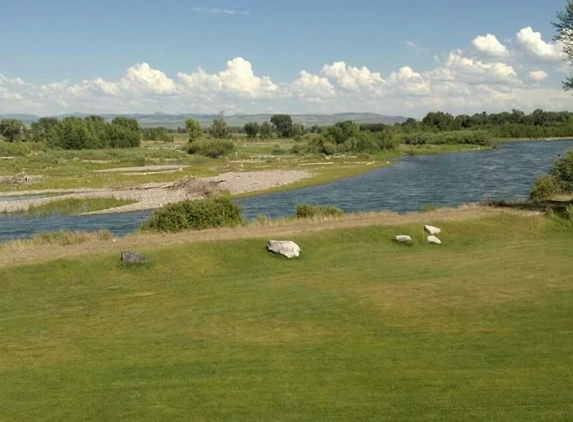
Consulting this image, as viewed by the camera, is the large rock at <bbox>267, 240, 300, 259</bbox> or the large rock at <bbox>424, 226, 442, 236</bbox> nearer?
the large rock at <bbox>267, 240, 300, 259</bbox>

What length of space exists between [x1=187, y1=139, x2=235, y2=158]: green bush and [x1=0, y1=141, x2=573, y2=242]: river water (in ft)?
185

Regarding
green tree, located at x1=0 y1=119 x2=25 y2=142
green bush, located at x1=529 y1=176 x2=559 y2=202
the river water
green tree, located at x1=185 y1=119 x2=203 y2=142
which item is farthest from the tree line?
green bush, located at x1=529 y1=176 x2=559 y2=202

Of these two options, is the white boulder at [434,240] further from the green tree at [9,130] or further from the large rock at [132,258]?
the green tree at [9,130]

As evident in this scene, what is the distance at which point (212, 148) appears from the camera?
145000 mm

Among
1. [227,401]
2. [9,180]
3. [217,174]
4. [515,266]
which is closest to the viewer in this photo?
[227,401]

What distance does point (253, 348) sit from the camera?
46.0 feet

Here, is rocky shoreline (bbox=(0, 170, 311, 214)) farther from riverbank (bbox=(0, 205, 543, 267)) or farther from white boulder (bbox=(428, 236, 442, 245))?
white boulder (bbox=(428, 236, 442, 245))

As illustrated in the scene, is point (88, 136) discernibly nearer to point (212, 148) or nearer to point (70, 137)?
point (70, 137)

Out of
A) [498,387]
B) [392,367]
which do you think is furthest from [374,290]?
[498,387]

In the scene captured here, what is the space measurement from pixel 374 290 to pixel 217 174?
76415 mm

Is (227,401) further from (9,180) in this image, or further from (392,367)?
(9,180)

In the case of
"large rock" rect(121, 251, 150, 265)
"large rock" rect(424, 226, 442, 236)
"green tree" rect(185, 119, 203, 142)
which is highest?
"green tree" rect(185, 119, 203, 142)

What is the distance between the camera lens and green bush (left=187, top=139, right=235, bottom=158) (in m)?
144

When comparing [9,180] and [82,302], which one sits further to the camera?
[9,180]
